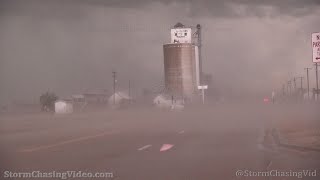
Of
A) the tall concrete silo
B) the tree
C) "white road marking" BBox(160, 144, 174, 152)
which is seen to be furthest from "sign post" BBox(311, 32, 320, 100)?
the tree

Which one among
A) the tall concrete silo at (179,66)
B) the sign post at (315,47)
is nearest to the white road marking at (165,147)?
the tall concrete silo at (179,66)

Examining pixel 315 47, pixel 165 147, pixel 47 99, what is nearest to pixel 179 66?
pixel 165 147

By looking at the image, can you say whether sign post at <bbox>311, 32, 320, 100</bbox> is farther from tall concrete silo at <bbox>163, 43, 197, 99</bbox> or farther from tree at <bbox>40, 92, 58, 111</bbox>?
tree at <bbox>40, 92, 58, 111</bbox>

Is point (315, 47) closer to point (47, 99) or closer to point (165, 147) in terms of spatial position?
point (165, 147)

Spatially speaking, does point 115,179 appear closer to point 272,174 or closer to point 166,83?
point 272,174

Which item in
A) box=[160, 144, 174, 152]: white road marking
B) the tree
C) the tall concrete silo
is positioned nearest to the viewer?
the tall concrete silo

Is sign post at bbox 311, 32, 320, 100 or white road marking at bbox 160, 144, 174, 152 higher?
sign post at bbox 311, 32, 320, 100

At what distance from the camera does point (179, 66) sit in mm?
14953

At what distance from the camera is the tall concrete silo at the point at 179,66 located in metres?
14.6

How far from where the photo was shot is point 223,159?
45.5 ft

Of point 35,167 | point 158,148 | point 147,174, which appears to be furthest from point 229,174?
point 158,148

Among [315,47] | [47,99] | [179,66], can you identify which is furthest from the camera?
[47,99]

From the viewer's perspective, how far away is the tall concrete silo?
14.6 meters

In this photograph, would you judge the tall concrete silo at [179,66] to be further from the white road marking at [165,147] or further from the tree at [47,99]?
the tree at [47,99]
